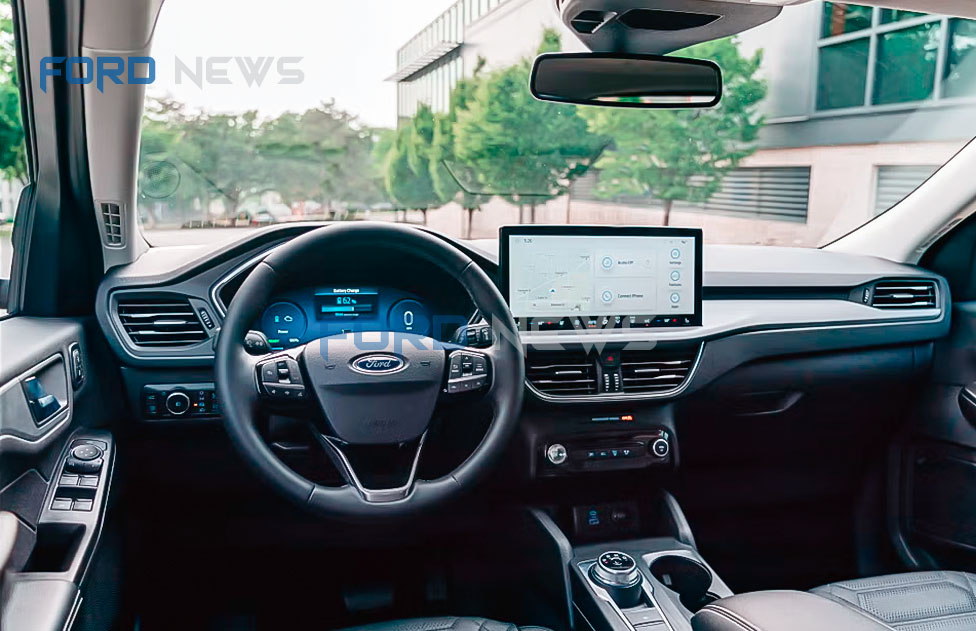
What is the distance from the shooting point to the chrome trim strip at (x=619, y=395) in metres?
2.38

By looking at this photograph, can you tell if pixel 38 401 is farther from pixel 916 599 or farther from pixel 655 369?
pixel 916 599

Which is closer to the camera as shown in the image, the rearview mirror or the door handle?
the door handle

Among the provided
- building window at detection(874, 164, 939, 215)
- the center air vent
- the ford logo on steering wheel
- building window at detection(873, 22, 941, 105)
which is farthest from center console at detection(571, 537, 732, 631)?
building window at detection(873, 22, 941, 105)

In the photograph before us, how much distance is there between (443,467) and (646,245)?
962 millimetres

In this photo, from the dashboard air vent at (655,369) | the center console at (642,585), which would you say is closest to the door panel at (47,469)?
the center console at (642,585)

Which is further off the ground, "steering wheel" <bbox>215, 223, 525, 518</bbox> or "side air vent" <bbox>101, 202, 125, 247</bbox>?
"side air vent" <bbox>101, 202, 125, 247</bbox>

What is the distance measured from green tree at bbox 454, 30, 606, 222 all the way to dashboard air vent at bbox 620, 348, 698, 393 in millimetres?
635

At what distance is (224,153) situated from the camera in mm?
2422

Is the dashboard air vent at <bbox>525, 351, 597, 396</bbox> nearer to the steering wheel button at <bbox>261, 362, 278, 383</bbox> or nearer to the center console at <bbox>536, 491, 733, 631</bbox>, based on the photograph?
the center console at <bbox>536, 491, 733, 631</bbox>

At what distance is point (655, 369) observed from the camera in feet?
8.16

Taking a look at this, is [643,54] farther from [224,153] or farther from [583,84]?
[224,153]

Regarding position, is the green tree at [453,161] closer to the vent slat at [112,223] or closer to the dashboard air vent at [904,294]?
the vent slat at [112,223]

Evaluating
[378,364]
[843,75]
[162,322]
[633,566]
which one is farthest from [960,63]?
[162,322]

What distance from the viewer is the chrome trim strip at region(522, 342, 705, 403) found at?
7.79 ft
